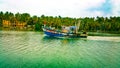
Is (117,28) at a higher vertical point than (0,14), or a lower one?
lower

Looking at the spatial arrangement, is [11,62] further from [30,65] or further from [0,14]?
[0,14]

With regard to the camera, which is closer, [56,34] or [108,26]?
[56,34]

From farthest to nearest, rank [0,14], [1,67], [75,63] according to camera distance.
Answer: [0,14] < [75,63] < [1,67]

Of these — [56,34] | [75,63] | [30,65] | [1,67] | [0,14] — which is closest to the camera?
[1,67]

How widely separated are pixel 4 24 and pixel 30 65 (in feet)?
417

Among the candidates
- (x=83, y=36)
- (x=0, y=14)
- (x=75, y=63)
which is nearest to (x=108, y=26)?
(x=0, y=14)

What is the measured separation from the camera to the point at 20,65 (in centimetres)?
2012

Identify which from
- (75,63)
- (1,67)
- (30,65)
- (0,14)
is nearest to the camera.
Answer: (1,67)

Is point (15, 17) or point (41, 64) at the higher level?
point (15, 17)

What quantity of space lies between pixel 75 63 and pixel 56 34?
37688 mm

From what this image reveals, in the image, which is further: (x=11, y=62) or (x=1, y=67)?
(x=11, y=62)

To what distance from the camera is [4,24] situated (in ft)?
467

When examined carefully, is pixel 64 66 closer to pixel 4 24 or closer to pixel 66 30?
pixel 66 30


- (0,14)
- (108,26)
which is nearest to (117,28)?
(108,26)
